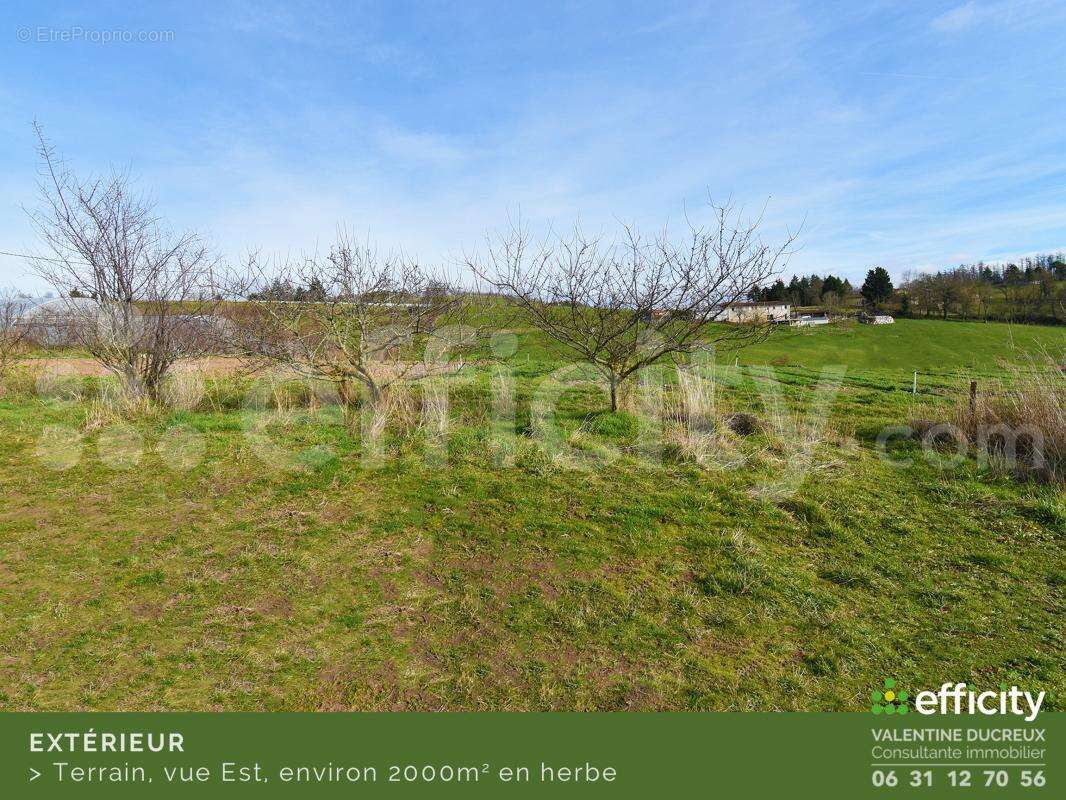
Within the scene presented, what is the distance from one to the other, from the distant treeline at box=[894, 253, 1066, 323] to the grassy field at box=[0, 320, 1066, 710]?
180ft

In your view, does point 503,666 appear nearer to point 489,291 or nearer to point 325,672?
point 325,672

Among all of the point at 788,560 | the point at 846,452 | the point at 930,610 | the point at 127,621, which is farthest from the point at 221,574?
the point at 846,452

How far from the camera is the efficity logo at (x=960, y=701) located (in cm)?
281

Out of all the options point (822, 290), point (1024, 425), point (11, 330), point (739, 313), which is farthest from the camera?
point (822, 290)

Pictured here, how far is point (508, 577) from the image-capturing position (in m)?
3.86

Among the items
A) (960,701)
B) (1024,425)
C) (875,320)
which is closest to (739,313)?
(1024,425)

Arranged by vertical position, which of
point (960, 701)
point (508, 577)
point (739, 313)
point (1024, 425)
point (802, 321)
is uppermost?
point (802, 321)

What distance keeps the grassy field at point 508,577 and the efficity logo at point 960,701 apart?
0.07 m

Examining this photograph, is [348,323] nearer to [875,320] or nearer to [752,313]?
[752,313]

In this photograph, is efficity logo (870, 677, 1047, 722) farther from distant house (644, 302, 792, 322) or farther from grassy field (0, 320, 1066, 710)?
Answer: distant house (644, 302, 792, 322)

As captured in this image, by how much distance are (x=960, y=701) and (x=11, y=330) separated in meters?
15.7

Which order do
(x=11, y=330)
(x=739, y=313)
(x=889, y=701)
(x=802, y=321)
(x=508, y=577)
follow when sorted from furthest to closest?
(x=802, y=321), (x=11, y=330), (x=739, y=313), (x=508, y=577), (x=889, y=701)

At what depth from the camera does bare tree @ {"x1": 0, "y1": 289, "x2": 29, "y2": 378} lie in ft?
32.9

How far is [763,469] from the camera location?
557 cm
